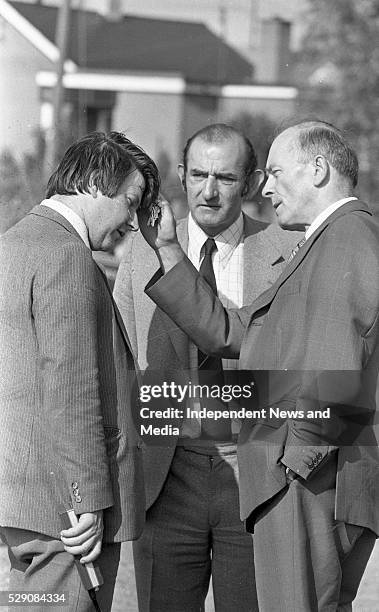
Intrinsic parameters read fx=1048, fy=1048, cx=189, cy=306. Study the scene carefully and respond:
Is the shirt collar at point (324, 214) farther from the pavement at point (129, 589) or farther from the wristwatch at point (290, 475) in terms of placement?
the pavement at point (129, 589)

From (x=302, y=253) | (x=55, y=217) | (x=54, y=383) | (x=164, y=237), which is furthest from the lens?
(x=164, y=237)

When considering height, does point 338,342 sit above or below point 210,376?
above

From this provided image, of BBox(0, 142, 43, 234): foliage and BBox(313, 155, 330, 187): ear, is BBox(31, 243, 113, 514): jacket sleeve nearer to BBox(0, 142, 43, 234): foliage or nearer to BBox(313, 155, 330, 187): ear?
BBox(0, 142, 43, 234): foliage

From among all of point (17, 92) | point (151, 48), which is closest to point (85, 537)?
point (17, 92)

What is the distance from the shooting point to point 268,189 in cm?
252

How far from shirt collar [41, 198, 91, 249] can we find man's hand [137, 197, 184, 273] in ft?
0.65

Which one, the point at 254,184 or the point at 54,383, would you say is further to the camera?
the point at 254,184

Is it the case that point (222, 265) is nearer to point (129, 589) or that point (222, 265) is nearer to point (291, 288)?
point (291, 288)

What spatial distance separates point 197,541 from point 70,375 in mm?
715

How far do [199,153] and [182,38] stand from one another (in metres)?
0.31

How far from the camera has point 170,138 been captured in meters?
2.62

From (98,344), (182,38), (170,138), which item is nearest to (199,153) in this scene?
(170,138)

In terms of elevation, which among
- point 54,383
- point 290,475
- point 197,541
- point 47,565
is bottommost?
point 197,541

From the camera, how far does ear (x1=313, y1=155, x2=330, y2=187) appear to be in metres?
2.42
